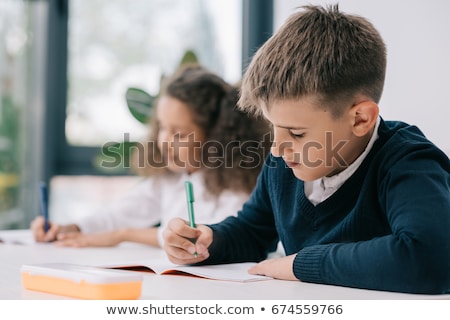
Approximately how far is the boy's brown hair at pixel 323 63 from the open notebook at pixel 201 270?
0.24 metres

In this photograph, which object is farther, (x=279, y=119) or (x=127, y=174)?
(x=127, y=174)

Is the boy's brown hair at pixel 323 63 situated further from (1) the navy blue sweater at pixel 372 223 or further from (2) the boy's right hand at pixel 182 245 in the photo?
(2) the boy's right hand at pixel 182 245

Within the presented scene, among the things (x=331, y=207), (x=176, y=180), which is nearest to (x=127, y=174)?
(x=176, y=180)

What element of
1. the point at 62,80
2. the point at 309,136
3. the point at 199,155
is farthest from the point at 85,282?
the point at 62,80

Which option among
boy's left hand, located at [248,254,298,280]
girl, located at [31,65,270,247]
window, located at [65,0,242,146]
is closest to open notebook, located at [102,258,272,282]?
boy's left hand, located at [248,254,298,280]

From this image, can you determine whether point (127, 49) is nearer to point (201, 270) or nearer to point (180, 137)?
point (180, 137)

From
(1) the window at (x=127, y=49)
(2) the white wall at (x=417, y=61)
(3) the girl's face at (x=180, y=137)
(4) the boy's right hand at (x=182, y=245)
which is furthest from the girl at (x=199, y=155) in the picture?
(1) the window at (x=127, y=49)

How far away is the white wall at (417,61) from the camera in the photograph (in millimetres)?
1258

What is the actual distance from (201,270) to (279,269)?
13cm

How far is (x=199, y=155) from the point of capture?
1535 millimetres

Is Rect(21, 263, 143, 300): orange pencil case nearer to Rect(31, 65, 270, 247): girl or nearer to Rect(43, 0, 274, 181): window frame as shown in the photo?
Rect(31, 65, 270, 247): girl
